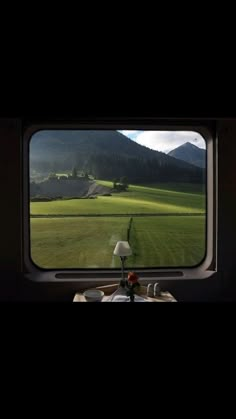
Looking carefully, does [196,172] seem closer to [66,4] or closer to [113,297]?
[113,297]

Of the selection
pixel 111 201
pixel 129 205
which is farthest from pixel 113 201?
pixel 129 205

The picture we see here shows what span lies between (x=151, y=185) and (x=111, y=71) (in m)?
2.77

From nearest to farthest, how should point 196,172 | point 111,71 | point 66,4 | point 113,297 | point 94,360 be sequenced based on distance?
point 94,360, point 66,4, point 111,71, point 113,297, point 196,172

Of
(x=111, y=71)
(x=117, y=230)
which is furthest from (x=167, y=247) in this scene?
(x=111, y=71)

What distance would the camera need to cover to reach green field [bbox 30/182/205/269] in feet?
11.8

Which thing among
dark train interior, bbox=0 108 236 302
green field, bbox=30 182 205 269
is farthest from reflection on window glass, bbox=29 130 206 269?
dark train interior, bbox=0 108 236 302

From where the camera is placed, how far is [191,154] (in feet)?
12.2

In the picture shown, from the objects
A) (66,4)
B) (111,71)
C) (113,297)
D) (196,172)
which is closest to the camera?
(66,4)

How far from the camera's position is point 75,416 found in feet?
2.21

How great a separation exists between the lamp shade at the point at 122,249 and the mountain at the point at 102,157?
2.44 feet

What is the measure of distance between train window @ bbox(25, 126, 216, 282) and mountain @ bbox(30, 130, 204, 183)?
0.04ft

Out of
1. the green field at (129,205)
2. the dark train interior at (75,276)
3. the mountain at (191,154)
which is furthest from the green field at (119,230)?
the mountain at (191,154)

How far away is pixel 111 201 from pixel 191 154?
1039 mm

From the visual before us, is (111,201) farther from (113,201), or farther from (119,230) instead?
(119,230)
